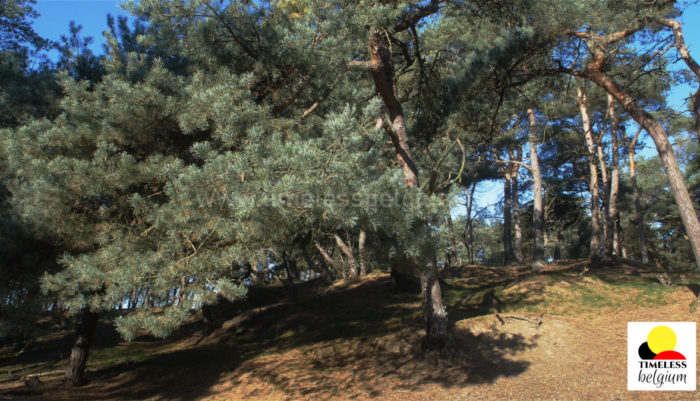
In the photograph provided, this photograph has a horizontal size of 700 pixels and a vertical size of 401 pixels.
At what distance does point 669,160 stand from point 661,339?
296 centimetres

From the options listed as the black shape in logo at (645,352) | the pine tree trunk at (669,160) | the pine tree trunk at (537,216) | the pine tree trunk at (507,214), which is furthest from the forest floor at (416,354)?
the pine tree trunk at (507,214)

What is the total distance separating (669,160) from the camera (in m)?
6.55

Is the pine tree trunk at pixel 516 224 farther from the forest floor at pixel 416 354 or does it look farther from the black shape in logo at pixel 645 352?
the black shape in logo at pixel 645 352

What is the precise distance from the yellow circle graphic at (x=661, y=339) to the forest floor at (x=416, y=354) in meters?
0.52

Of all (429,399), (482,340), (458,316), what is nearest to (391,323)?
(458,316)

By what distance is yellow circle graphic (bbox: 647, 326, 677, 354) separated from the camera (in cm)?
556

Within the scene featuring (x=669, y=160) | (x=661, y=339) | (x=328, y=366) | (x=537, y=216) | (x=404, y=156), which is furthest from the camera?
(x=537, y=216)

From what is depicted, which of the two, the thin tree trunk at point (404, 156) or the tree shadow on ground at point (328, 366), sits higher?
the thin tree trunk at point (404, 156)

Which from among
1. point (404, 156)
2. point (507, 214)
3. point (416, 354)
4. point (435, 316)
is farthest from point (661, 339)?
point (507, 214)

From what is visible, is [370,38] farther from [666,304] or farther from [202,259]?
[666,304]

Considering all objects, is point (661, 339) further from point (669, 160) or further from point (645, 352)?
point (669, 160)

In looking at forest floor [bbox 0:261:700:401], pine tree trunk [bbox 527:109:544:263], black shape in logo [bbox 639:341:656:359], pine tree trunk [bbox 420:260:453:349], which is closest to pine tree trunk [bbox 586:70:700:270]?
forest floor [bbox 0:261:700:401]

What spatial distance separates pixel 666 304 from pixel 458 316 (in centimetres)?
418

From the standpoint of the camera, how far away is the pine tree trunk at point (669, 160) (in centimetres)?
640
